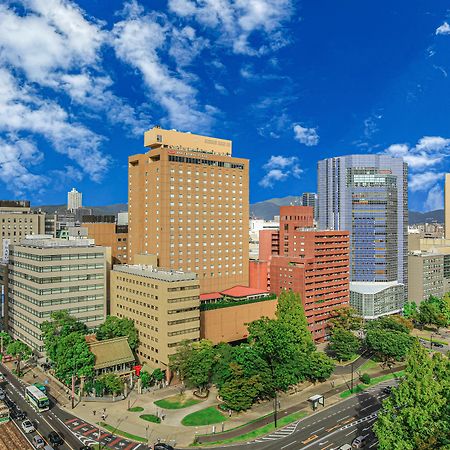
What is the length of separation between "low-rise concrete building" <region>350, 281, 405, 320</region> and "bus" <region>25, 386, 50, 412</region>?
136577 millimetres

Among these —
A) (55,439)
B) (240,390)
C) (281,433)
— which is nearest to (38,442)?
(55,439)

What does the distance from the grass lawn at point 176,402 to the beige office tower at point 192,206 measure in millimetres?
58909

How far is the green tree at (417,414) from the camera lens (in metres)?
57.6

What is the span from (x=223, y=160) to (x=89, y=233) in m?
62.4

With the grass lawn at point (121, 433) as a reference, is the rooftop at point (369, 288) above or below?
above

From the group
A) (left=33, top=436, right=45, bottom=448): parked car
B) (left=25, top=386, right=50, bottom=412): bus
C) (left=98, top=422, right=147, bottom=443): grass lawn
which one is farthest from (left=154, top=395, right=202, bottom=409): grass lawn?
(left=33, top=436, right=45, bottom=448): parked car

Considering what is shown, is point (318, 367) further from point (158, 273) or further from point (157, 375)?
point (158, 273)

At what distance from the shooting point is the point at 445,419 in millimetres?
58281

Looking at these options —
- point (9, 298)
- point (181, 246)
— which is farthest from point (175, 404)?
point (9, 298)

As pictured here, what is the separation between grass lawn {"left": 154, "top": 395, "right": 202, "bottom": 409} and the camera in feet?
316

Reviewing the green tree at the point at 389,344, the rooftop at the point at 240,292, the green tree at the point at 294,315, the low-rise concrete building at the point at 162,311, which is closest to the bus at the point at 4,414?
the low-rise concrete building at the point at 162,311

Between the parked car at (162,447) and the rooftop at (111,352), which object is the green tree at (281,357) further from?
the rooftop at (111,352)

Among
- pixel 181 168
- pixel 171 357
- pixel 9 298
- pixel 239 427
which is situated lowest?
pixel 239 427

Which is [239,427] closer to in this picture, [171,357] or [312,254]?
[171,357]
